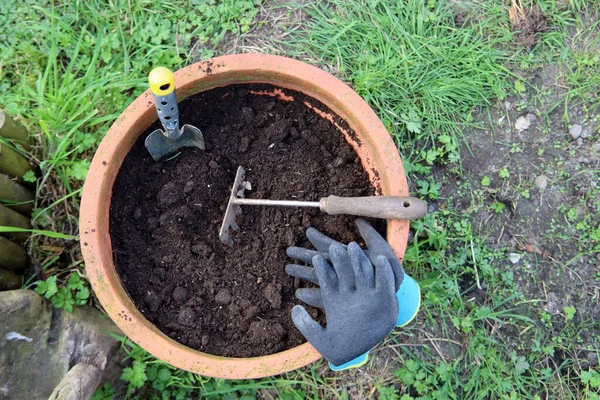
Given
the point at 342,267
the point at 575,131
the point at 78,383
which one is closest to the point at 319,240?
the point at 342,267

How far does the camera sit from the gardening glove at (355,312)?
1264 millimetres

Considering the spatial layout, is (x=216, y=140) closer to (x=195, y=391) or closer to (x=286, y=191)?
(x=286, y=191)

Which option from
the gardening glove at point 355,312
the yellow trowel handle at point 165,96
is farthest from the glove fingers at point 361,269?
the yellow trowel handle at point 165,96

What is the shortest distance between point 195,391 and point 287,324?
53 cm

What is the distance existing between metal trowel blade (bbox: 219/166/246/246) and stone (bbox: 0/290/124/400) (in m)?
0.58

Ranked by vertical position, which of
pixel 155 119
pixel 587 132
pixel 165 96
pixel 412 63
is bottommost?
pixel 587 132

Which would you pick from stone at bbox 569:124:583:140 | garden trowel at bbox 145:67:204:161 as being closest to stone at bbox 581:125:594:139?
stone at bbox 569:124:583:140

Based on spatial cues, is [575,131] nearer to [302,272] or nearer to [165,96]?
[302,272]

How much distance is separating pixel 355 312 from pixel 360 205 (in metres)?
0.30

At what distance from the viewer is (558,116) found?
1986 mm

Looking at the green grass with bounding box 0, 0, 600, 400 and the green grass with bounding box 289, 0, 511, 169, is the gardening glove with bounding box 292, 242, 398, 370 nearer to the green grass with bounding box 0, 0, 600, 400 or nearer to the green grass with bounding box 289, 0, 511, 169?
the green grass with bounding box 0, 0, 600, 400

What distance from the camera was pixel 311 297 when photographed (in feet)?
4.60

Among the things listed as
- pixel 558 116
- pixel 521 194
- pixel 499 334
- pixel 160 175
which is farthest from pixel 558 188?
pixel 160 175

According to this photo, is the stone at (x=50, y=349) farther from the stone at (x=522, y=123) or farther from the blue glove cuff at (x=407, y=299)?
the stone at (x=522, y=123)
